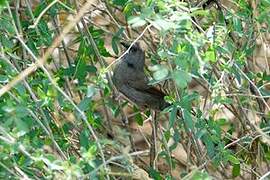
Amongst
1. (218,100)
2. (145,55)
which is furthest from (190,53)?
(145,55)

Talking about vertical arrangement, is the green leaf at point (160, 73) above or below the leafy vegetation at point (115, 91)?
above

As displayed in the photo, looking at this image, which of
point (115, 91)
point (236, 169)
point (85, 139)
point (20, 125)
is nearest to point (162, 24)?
point (20, 125)

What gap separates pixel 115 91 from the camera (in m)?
3.88

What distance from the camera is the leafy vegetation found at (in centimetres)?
263

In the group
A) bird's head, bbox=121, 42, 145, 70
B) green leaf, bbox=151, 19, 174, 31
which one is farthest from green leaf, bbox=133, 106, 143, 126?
green leaf, bbox=151, 19, 174, 31

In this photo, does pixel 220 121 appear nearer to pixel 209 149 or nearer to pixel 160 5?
pixel 209 149

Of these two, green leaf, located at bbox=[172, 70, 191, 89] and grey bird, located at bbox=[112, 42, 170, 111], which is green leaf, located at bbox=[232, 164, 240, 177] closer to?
grey bird, located at bbox=[112, 42, 170, 111]

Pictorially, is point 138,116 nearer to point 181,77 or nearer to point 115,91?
point 115,91

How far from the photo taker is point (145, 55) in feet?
13.1

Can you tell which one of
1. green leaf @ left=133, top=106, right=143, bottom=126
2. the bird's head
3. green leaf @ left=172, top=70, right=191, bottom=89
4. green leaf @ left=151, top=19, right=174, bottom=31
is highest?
green leaf @ left=151, top=19, right=174, bottom=31

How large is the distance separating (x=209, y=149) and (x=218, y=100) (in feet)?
0.96

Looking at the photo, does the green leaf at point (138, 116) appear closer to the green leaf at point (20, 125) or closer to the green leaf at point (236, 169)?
the green leaf at point (236, 169)

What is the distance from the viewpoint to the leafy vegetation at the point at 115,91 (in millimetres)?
2631

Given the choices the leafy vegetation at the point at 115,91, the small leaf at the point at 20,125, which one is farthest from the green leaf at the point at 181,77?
the small leaf at the point at 20,125
